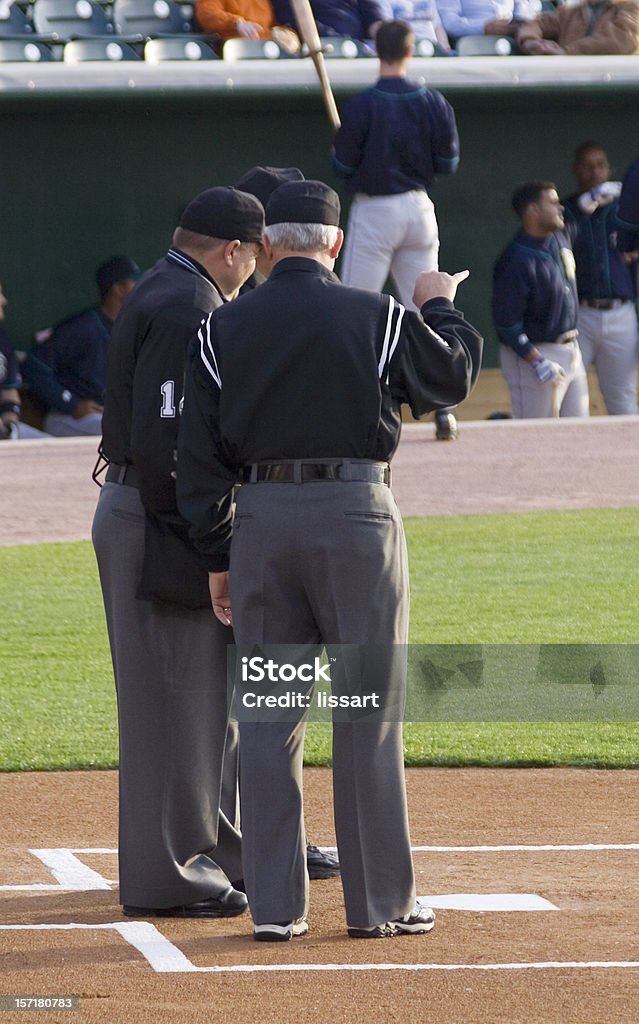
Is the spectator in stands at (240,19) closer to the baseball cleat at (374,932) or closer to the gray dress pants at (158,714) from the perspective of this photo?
the gray dress pants at (158,714)

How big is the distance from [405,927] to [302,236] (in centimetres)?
152

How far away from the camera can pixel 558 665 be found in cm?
724

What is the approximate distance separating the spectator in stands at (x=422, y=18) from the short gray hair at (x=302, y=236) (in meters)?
10.7

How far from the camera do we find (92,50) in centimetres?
1327

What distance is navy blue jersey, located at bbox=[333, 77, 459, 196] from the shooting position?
10.2 metres

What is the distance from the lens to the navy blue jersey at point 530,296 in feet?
36.5

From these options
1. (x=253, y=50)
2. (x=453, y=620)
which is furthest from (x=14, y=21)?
(x=453, y=620)

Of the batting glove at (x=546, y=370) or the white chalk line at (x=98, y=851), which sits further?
the batting glove at (x=546, y=370)

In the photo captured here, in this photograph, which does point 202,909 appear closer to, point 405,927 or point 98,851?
point 405,927

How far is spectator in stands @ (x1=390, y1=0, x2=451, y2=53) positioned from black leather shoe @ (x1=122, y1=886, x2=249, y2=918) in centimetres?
1104

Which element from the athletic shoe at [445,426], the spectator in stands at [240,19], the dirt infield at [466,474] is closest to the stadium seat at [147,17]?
the spectator in stands at [240,19]

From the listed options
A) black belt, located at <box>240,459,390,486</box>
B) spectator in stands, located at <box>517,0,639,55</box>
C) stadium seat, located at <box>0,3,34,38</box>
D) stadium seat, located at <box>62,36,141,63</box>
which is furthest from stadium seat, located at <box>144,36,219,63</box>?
black belt, located at <box>240,459,390,486</box>

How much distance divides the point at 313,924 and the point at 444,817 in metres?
1.26

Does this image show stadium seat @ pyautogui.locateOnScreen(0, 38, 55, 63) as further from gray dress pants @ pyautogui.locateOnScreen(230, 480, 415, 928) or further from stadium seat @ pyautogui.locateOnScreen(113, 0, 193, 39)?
gray dress pants @ pyautogui.locateOnScreen(230, 480, 415, 928)
